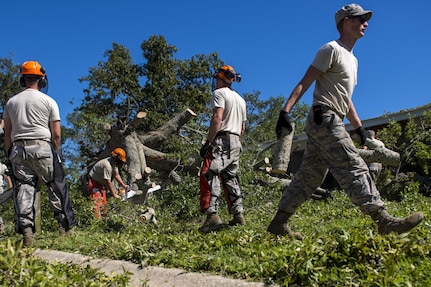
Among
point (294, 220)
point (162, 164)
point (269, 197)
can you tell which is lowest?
point (294, 220)

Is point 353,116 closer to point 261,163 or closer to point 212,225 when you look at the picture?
point 212,225

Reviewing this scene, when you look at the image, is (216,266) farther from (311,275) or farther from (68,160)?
(68,160)

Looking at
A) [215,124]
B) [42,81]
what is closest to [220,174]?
[215,124]

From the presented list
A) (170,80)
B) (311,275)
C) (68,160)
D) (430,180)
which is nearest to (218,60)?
(170,80)

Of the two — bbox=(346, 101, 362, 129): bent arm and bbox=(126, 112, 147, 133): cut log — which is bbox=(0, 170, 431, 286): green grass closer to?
bbox=(346, 101, 362, 129): bent arm

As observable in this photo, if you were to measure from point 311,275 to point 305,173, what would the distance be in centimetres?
172

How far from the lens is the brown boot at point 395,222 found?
145 inches

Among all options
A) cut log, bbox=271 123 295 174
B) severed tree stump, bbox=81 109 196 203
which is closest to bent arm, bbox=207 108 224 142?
severed tree stump, bbox=81 109 196 203

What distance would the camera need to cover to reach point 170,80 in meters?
26.4

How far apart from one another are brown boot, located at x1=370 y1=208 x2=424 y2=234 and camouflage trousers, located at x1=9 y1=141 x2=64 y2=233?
357 cm

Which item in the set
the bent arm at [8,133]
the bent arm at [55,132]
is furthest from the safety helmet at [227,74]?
the bent arm at [8,133]

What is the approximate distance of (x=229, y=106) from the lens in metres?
5.81

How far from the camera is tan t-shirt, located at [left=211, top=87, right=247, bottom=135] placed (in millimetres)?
5727

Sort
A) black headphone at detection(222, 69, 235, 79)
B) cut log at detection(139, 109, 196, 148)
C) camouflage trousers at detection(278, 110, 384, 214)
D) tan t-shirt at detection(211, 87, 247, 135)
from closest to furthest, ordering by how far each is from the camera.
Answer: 1. camouflage trousers at detection(278, 110, 384, 214)
2. tan t-shirt at detection(211, 87, 247, 135)
3. black headphone at detection(222, 69, 235, 79)
4. cut log at detection(139, 109, 196, 148)
